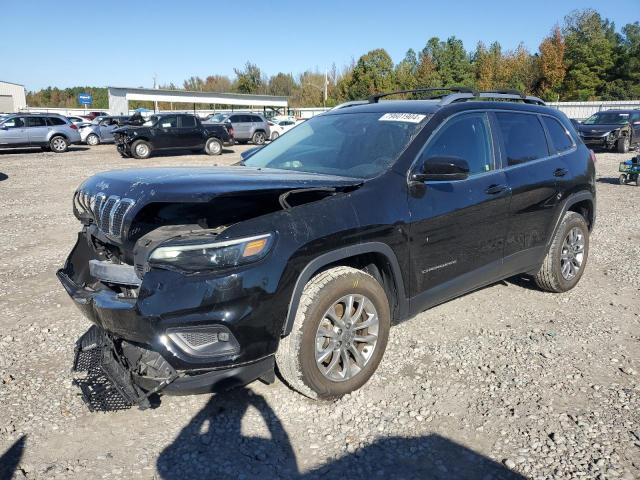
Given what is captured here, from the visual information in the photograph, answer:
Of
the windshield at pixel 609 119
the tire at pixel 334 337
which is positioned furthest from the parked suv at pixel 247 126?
the tire at pixel 334 337

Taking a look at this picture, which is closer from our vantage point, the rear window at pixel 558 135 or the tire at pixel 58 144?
the rear window at pixel 558 135

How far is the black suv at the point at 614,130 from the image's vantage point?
20.2m

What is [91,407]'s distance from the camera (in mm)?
2896

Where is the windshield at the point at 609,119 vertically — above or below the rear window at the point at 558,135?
above

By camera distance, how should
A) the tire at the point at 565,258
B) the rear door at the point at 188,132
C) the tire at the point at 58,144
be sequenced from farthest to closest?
the tire at the point at 58,144, the rear door at the point at 188,132, the tire at the point at 565,258

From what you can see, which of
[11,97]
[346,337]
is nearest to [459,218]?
[346,337]

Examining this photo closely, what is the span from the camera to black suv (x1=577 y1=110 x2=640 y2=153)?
20.2 meters

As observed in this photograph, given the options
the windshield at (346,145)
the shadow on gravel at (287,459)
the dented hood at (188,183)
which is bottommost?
the shadow on gravel at (287,459)

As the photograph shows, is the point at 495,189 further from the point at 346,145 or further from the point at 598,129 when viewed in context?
the point at 598,129

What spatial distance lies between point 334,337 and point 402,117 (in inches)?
71.7

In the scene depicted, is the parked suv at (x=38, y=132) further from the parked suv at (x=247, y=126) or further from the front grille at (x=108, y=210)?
the front grille at (x=108, y=210)

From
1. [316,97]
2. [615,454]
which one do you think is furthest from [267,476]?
[316,97]

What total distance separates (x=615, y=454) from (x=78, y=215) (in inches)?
139

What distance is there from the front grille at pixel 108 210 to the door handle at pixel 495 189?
264cm
